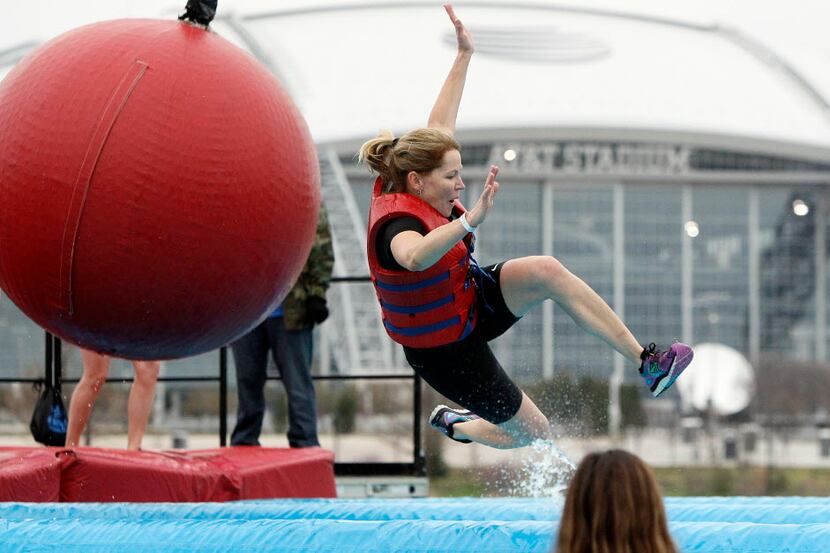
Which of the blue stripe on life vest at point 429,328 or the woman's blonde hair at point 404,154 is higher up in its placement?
the woman's blonde hair at point 404,154

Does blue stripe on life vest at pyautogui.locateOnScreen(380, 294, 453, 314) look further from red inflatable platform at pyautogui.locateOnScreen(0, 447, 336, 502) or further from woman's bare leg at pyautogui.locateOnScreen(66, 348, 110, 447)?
woman's bare leg at pyautogui.locateOnScreen(66, 348, 110, 447)

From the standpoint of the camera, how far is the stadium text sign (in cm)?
5297

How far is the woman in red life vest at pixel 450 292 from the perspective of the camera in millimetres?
4316

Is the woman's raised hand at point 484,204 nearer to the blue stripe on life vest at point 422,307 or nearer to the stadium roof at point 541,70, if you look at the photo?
the blue stripe on life vest at point 422,307

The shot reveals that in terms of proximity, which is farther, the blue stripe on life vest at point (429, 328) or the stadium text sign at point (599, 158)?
the stadium text sign at point (599, 158)

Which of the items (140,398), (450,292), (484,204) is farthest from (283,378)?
(484,204)

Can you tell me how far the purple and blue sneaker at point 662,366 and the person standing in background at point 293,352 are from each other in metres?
2.82

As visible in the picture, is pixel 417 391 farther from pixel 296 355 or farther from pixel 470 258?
pixel 470 258

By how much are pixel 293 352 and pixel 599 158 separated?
156ft

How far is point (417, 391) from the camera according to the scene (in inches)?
297

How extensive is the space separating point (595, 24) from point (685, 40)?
4.26 metres

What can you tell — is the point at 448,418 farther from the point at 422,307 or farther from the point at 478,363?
the point at 422,307

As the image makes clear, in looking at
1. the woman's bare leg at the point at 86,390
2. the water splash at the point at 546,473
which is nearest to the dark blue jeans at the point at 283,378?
the woman's bare leg at the point at 86,390

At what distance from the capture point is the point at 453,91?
4895 millimetres
